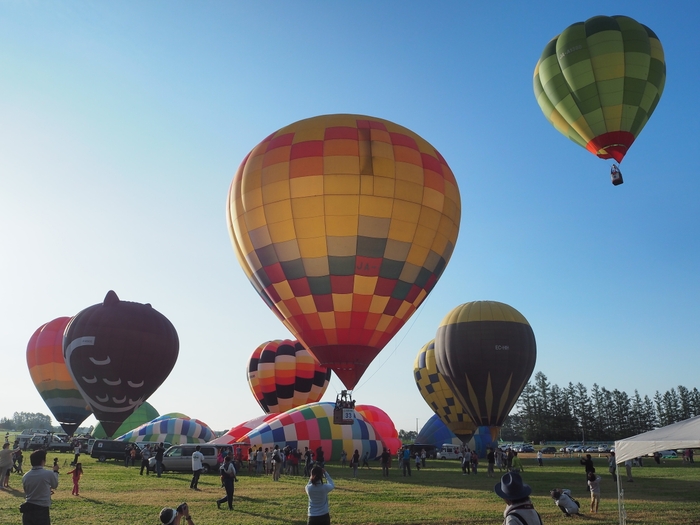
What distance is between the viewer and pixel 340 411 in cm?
2002

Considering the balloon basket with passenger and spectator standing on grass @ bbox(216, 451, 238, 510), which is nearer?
spectator standing on grass @ bbox(216, 451, 238, 510)

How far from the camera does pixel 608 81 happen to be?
85.6 ft

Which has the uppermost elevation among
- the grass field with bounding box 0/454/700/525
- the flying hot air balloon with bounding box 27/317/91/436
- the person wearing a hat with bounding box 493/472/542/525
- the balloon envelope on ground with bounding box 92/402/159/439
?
the flying hot air balloon with bounding box 27/317/91/436

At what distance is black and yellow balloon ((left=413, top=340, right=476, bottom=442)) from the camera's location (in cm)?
4156

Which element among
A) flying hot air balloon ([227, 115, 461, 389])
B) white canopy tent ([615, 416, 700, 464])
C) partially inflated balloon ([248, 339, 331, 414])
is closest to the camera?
white canopy tent ([615, 416, 700, 464])

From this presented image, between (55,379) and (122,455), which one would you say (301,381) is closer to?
(122,455)

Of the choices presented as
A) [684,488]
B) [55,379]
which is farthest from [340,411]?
[55,379]

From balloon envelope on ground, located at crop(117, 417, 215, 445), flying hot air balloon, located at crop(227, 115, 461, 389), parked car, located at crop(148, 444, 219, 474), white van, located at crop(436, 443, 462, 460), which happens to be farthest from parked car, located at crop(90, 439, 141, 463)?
white van, located at crop(436, 443, 462, 460)

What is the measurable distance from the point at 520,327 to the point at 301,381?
14346 millimetres

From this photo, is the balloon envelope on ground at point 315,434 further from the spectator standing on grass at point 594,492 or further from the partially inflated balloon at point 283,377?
the spectator standing on grass at point 594,492

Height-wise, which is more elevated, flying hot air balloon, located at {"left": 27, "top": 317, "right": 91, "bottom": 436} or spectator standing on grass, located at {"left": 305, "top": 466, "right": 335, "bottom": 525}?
flying hot air balloon, located at {"left": 27, "top": 317, "right": 91, "bottom": 436}

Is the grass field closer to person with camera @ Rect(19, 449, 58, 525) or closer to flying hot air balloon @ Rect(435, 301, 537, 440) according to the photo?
person with camera @ Rect(19, 449, 58, 525)

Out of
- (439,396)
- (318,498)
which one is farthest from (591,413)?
(318,498)

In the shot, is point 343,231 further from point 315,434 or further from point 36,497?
point 36,497
